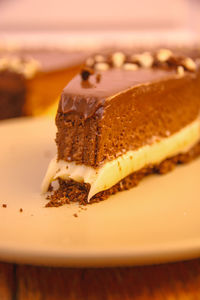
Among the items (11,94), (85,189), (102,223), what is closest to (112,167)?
(85,189)

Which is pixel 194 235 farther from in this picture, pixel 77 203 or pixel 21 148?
pixel 21 148

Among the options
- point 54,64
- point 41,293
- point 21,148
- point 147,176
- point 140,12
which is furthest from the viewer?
point 140,12

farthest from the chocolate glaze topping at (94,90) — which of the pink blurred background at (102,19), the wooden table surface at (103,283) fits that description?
the pink blurred background at (102,19)

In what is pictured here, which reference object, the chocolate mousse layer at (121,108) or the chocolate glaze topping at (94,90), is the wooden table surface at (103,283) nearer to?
the chocolate mousse layer at (121,108)

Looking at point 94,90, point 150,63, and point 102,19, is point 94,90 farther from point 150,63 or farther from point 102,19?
point 102,19

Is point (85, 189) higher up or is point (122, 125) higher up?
point (122, 125)

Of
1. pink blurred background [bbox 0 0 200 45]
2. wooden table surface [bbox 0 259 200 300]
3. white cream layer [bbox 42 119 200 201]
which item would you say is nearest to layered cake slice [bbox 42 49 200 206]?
white cream layer [bbox 42 119 200 201]


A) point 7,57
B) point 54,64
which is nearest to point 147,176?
point 54,64
